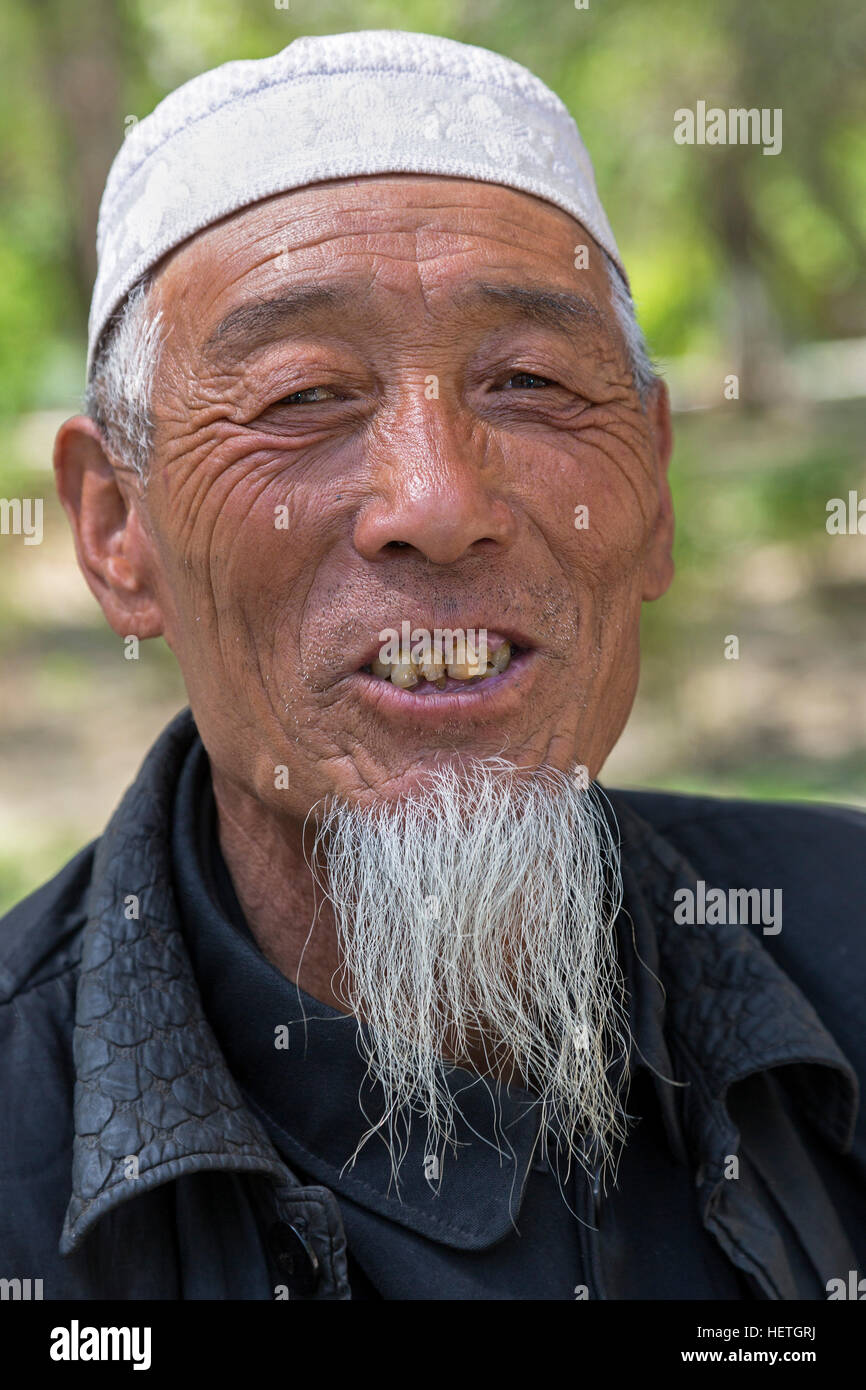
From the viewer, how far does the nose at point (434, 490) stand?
1.86m

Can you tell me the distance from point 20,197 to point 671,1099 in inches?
507

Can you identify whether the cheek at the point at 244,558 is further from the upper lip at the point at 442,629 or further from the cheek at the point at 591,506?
the cheek at the point at 591,506

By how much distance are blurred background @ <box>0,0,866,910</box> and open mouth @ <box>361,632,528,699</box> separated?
5.33 meters

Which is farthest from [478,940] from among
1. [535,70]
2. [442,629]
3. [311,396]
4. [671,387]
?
[535,70]

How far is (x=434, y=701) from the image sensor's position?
194 cm

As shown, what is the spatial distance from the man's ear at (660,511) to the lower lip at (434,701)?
1.59 ft

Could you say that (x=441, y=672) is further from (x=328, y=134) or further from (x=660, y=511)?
(x=328, y=134)

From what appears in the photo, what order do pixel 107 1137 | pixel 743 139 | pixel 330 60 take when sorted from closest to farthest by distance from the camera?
pixel 107 1137
pixel 330 60
pixel 743 139

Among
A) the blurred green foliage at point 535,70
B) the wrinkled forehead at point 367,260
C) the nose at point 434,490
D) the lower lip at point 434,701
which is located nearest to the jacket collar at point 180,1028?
the lower lip at point 434,701

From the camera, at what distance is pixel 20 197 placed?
12859 millimetres

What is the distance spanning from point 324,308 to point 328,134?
296 millimetres

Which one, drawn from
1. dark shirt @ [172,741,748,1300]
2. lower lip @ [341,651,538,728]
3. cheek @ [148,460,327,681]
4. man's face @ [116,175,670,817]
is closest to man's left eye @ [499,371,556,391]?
man's face @ [116,175,670,817]

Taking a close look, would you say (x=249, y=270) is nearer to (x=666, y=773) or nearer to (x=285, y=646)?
(x=285, y=646)
